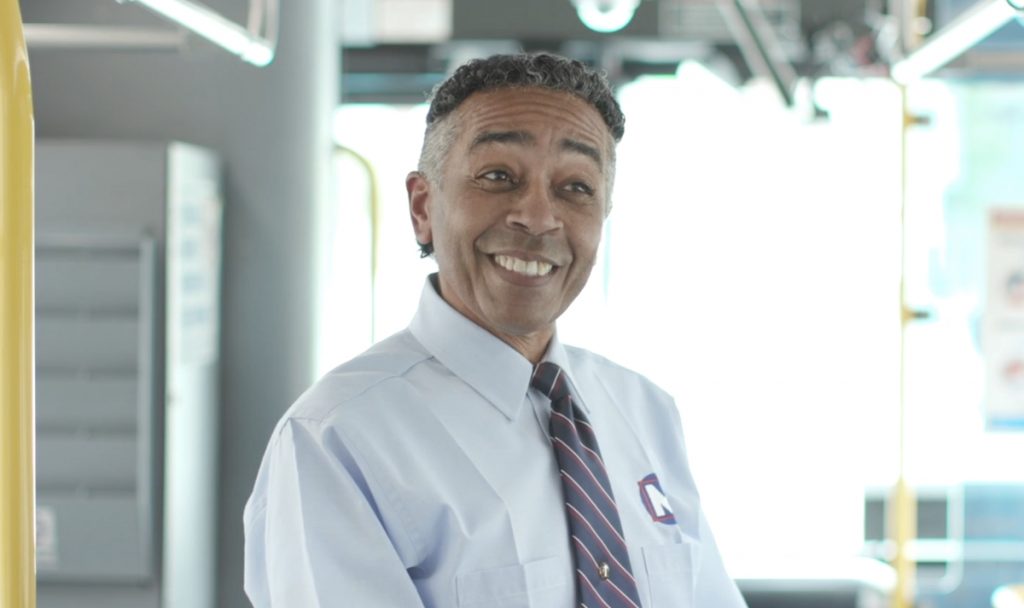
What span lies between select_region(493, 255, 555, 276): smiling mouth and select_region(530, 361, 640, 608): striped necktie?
0.67 ft

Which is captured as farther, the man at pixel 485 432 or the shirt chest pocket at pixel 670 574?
the shirt chest pocket at pixel 670 574

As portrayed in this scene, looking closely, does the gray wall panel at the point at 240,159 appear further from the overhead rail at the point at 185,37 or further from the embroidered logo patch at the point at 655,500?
the embroidered logo patch at the point at 655,500

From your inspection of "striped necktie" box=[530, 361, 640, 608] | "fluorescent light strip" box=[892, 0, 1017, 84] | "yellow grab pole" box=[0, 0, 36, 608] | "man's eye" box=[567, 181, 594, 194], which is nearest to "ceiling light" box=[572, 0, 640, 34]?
"fluorescent light strip" box=[892, 0, 1017, 84]

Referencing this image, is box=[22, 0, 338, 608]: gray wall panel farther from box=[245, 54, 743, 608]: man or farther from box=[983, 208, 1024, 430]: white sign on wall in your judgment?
box=[983, 208, 1024, 430]: white sign on wall

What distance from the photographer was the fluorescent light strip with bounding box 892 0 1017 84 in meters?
1.83

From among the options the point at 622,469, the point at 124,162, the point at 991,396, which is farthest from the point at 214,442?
the point at 991,396

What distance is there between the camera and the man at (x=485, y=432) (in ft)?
4.57

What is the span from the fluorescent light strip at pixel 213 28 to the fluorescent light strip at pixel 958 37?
40.0 inches

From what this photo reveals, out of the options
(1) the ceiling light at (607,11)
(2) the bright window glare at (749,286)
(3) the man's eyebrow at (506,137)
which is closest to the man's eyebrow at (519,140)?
(3) the man's eyebrow at (506,137)

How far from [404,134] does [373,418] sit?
15.2 ft

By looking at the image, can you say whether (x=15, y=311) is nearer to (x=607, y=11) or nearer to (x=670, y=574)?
(x=670, y=574)

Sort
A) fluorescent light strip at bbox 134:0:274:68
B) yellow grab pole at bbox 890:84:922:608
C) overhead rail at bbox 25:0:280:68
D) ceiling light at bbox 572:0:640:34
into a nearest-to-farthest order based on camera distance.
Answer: fluorescent light strip at bbox 134:0:274:68, overhead rail at bbox 25:0:280:68, ceiling light at bbox 572:0:640:34, yellow grab pole at bbox 890:84:922:608

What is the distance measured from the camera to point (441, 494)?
4.76ft

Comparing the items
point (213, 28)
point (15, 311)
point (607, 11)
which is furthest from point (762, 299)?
point (15, 311)
